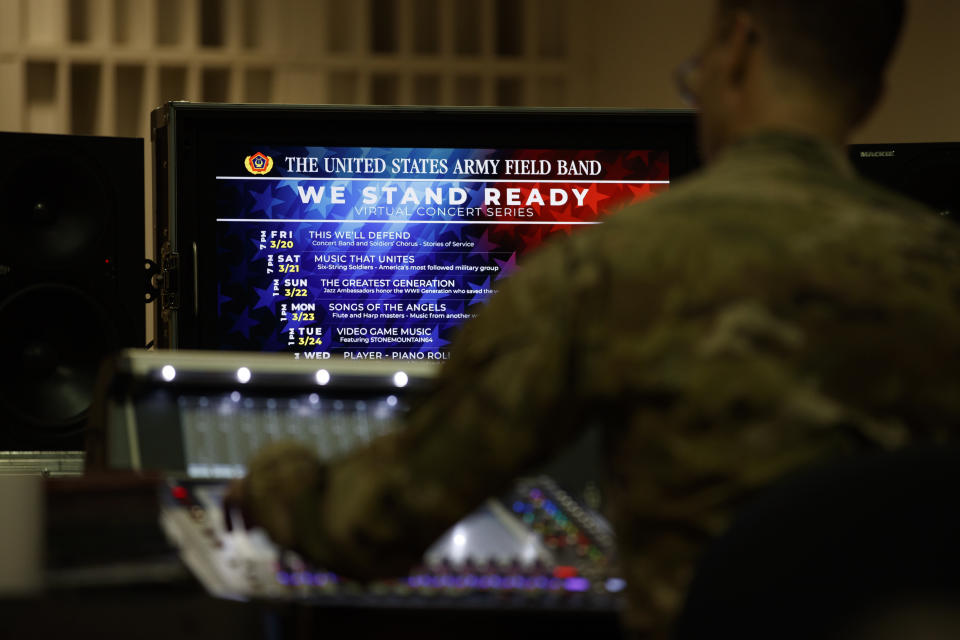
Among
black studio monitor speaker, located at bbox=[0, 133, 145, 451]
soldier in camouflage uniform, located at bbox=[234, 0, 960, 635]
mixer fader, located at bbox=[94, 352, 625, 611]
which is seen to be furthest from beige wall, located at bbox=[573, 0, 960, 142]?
soldier in camouflage uniform, located at bbox=[234, 0, 960, 635]

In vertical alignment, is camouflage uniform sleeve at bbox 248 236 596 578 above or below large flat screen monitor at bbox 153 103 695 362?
below

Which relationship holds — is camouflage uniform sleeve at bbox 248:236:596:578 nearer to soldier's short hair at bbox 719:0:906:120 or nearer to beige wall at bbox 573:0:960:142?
soldier's short hair at bbox 719:0:906:120

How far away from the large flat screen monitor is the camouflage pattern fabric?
1232 mm

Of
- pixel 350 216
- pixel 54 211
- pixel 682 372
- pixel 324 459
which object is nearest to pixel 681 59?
pixel 350 216

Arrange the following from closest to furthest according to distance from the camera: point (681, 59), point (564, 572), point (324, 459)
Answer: point (564, 572), point (324, 459), point (681, 59)

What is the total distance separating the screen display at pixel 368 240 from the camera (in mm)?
2002

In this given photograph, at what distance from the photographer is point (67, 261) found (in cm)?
204

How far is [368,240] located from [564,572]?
3.79 feet

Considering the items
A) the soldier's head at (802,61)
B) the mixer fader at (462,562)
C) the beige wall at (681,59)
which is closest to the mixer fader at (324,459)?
the mixer fader at (462,562)

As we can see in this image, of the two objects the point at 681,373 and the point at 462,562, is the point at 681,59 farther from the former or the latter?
the point at 681,373

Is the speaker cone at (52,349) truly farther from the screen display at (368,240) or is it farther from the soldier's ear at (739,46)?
the soldier's ear at (739,46)

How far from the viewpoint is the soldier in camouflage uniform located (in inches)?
28.9

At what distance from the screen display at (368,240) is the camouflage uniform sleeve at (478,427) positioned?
123cm

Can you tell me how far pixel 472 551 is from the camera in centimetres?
100
